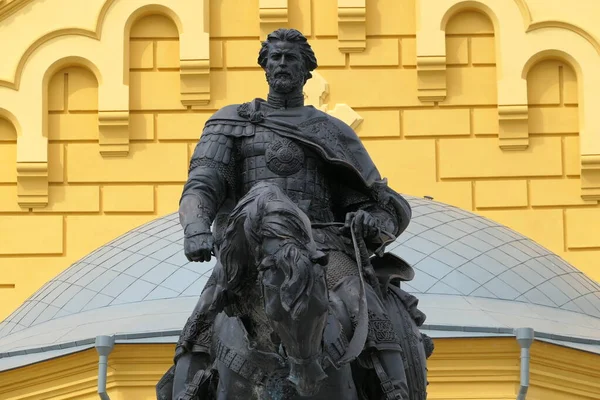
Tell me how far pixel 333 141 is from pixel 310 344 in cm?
157

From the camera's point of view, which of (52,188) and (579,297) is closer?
(579,297)

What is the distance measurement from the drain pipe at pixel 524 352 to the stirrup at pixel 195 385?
426 inches

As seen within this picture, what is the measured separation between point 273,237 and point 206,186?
1.15m

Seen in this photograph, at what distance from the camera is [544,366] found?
Answer: 2169cm

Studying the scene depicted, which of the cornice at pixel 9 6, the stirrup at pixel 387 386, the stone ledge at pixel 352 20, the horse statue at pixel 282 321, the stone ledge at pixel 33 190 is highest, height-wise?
the cornice at pixel 9 6

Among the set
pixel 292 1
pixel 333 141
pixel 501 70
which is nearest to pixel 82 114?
pixel 292 1

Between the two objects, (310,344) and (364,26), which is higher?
(364,26)

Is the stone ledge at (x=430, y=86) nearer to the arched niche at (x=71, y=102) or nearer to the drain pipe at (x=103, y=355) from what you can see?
the arched niche at (x=71, y=102)

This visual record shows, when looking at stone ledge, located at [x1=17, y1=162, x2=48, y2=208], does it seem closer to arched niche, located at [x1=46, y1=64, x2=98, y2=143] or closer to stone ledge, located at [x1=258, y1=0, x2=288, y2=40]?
arched niche, located at [x1=46, y1=64, x2=98, y2=143]

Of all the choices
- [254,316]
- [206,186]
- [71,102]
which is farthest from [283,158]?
[71,102]

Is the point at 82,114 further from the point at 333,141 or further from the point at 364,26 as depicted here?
the point at 333,141

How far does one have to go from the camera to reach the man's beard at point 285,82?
1064 centimetres

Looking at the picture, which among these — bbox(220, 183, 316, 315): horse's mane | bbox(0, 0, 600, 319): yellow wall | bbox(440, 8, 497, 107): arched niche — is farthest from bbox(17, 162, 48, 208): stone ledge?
bbox(220, 183, 316, 315): horse's mane

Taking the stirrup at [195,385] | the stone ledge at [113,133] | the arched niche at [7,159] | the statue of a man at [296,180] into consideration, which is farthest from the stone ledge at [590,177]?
the stirrup at [195,385]
